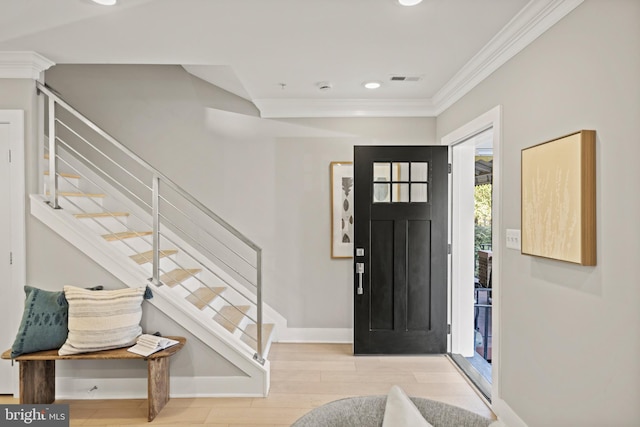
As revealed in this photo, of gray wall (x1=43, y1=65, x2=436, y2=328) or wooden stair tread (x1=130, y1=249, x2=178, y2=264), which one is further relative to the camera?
gray wall (x1=43, y1=65, x2=436, y2=328)

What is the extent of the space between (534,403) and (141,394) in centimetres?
261

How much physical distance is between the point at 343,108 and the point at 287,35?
1626 millimetres

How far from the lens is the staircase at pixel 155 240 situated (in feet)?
9.34

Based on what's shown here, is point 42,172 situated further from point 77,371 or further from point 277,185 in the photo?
point 277,185

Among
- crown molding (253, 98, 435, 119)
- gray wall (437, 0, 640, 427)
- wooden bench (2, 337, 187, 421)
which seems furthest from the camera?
crown molding (253, 98, 435, 119)

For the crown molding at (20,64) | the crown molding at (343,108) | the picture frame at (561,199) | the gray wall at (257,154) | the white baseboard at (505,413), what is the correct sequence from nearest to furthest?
1. the picture frame at (561,199)
2. the white baseboard at (505,413)
3. the crown molding at (20,64)
4. the crown molding at (343,108)
5. the gray wall at (257,154)

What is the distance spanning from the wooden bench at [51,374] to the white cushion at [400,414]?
184cm

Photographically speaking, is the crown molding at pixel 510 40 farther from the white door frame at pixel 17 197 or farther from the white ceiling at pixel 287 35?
the white door frame at pixel 17 197

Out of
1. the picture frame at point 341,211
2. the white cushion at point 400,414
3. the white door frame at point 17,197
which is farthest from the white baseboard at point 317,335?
the white cushion at point 400,414

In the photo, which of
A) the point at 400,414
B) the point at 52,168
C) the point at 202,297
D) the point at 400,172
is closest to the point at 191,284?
the point at 202,297

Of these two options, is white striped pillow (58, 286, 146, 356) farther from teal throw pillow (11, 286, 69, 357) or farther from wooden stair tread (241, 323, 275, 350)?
wooden stair tread (241, 323, 275, 350)

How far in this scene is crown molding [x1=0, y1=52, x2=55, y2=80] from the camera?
2.76m

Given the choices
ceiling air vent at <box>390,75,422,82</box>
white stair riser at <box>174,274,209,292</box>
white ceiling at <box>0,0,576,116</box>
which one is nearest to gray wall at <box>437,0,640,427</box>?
white ceiling at <box>0,0,576,116</box>

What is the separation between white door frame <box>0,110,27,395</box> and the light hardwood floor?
877mm
